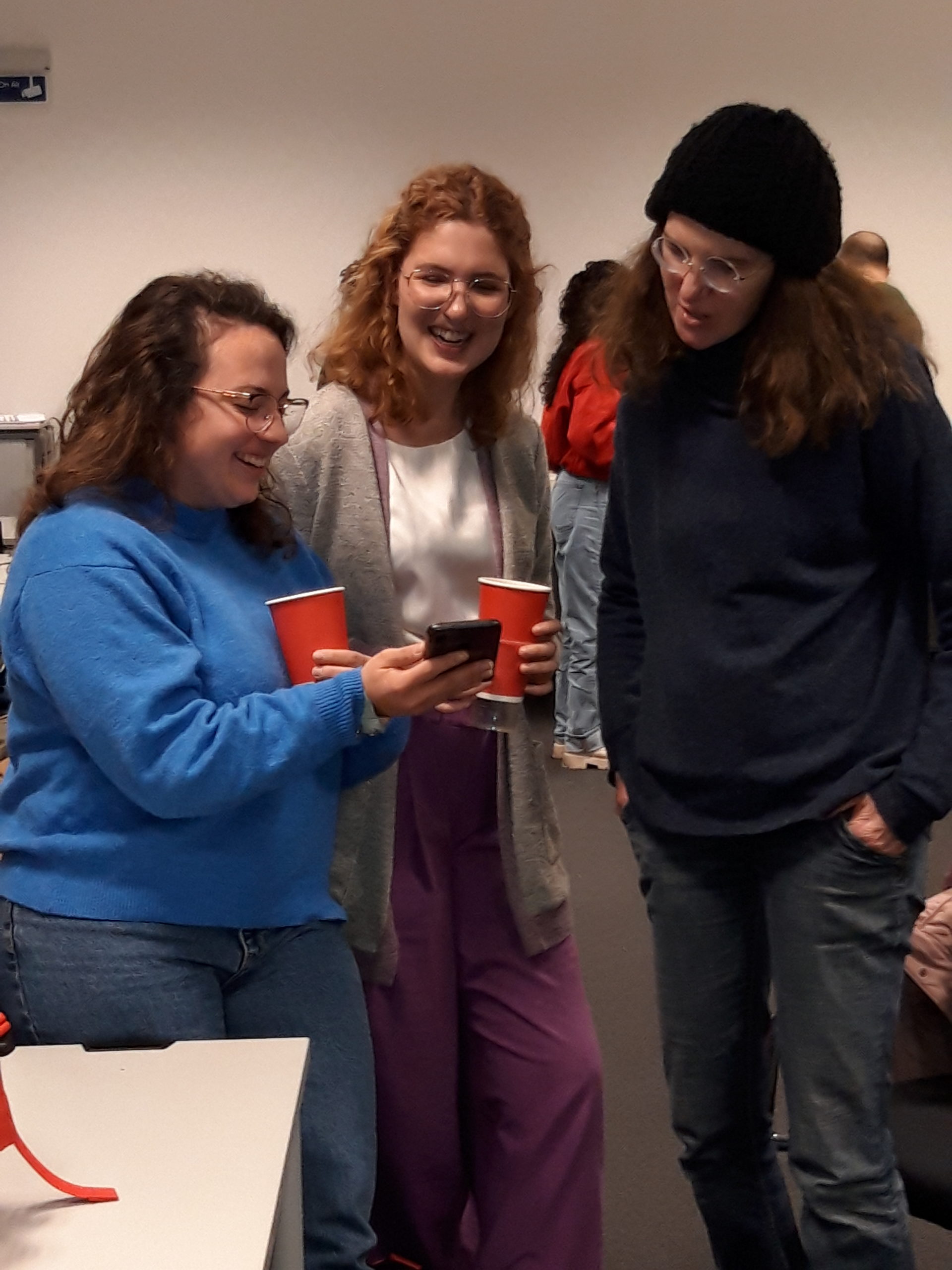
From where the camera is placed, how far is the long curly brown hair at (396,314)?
162 centimetres

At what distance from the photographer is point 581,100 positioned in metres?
5.32

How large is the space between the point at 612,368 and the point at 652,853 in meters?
0.61

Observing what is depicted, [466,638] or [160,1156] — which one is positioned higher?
[466,638]

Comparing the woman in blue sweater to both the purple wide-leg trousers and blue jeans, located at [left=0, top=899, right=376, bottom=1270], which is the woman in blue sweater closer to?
blue jeans, located at [left=0, top=899, right=376, bottom=1270]

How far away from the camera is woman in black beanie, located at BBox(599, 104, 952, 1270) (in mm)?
1336

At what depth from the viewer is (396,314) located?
5.48 ft

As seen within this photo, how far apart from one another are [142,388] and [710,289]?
64cm

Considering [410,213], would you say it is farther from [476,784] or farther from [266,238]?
[266,238]

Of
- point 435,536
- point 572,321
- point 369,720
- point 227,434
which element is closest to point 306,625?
point 369,720

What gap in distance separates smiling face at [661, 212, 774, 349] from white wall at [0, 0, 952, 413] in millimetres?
4023

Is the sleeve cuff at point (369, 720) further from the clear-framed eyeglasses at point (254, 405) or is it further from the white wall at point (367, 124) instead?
the white wall at point (367, 124)

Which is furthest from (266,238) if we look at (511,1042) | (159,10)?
(511,1042)

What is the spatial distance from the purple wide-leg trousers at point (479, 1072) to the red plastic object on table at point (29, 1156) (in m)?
0.78

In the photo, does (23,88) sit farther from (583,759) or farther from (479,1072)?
(479,1072)
